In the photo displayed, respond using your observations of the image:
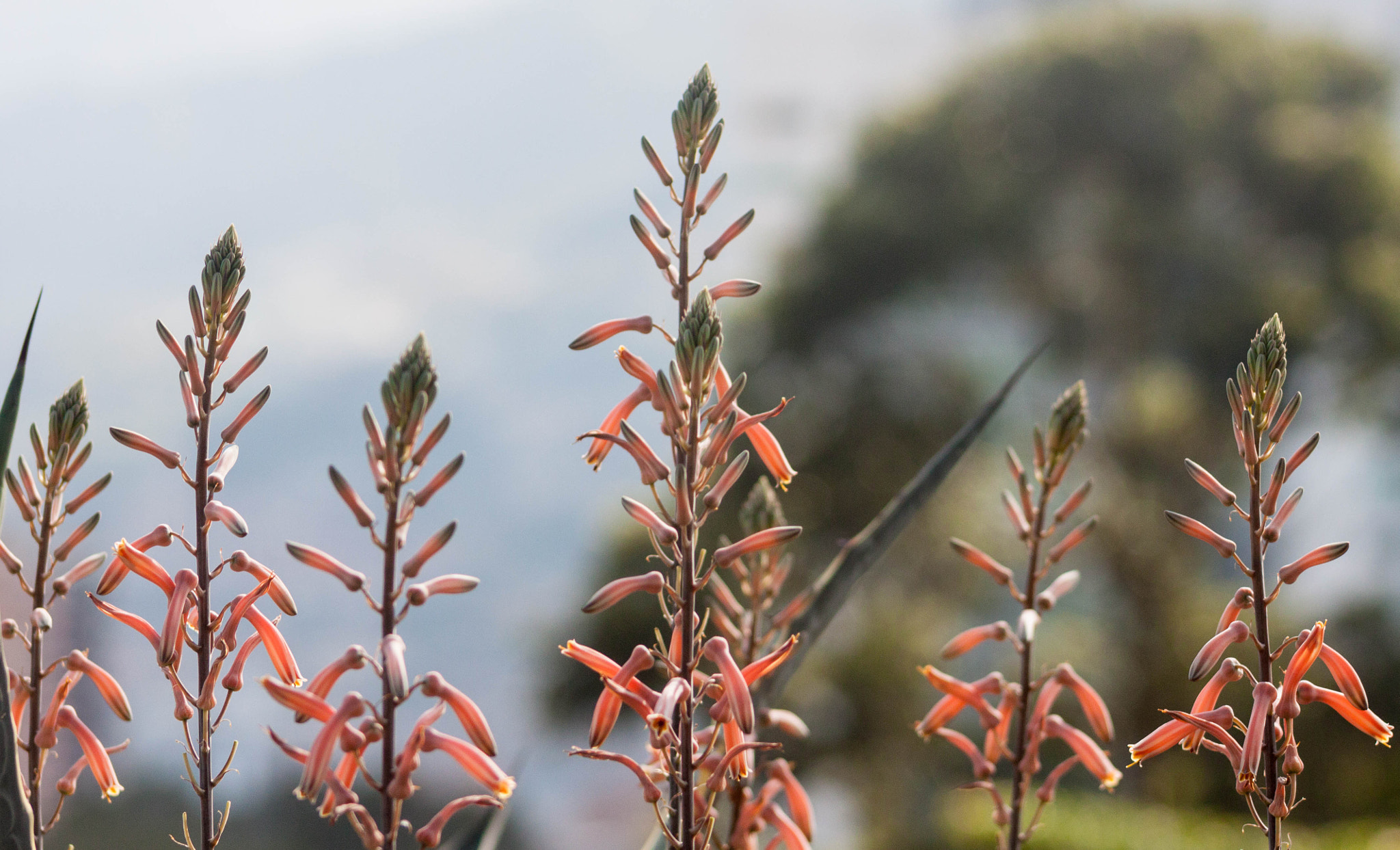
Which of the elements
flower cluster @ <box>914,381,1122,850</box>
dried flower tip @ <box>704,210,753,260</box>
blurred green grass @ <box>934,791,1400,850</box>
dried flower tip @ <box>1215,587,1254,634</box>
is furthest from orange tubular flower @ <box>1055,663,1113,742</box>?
blurred green grass @ <box>934,791,1400,850</box>

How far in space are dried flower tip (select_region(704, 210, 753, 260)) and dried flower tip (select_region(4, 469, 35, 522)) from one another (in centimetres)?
37

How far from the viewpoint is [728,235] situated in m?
0.61

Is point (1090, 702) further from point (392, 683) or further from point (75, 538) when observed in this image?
point (75, 538)

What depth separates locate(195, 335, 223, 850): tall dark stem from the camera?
500mm

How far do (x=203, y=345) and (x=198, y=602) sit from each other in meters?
0.13

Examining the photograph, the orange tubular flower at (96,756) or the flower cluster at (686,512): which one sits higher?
the flower cluster at (686,512)

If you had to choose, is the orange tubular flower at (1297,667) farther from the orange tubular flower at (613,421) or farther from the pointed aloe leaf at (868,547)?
the orange tubular flower at (613,421)

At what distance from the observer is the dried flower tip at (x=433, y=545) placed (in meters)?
0.46

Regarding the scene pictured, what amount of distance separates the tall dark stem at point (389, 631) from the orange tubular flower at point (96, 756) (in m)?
0.22

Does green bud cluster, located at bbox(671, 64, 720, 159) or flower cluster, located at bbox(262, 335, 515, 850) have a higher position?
green bud cluster, located at bbox(671, 64, 720, 159)

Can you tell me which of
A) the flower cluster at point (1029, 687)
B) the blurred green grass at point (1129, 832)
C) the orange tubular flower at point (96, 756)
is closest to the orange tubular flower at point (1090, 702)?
the flower cluster at point (1029, 687)

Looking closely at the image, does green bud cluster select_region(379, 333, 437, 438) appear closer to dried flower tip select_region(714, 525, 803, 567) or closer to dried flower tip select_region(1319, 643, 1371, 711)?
dried flower tip select_region(714, 525, 803, 567)

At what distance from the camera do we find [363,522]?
46cm

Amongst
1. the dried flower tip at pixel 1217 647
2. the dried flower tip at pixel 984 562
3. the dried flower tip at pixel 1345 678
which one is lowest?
the dried flower tip at pixel 1345 678
